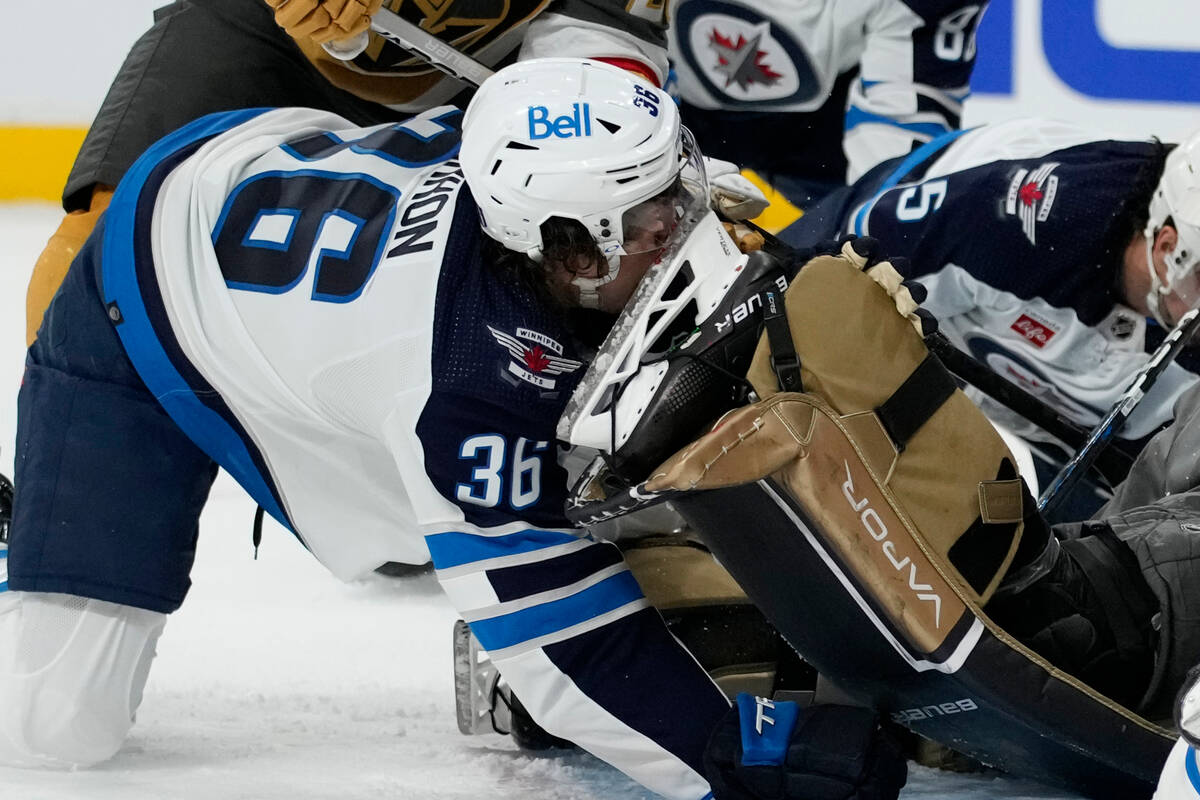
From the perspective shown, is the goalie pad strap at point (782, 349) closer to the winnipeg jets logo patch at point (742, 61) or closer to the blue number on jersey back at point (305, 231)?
the blue number on jersey back at point (305, 231)

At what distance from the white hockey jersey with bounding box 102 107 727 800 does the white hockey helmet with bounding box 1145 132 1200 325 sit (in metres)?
0.94

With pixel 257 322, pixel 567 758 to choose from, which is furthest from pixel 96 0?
pixel 567 758

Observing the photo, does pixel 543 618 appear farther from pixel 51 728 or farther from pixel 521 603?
pixel 51 728

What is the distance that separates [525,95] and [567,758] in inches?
28.1

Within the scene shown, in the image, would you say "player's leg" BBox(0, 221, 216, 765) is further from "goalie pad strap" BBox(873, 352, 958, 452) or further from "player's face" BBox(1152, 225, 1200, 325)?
"player's face" BBox(1152, 225, 1200, 325)

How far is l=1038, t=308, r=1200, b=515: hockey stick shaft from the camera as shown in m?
2.13

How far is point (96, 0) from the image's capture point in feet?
11.5

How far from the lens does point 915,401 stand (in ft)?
4.71

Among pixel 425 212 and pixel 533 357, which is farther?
pixel 425 212

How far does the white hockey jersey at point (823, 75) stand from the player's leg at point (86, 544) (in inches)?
53.4

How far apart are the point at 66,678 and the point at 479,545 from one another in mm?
570

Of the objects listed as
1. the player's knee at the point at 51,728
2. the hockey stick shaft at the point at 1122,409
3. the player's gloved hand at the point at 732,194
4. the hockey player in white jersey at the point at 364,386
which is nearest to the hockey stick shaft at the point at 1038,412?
the hockey stick shaft at the point at 1122,409

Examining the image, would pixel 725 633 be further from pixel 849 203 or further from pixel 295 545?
pixel 295 545

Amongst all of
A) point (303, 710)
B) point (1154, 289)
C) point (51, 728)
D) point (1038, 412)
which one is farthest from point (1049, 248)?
point (51, 728)
